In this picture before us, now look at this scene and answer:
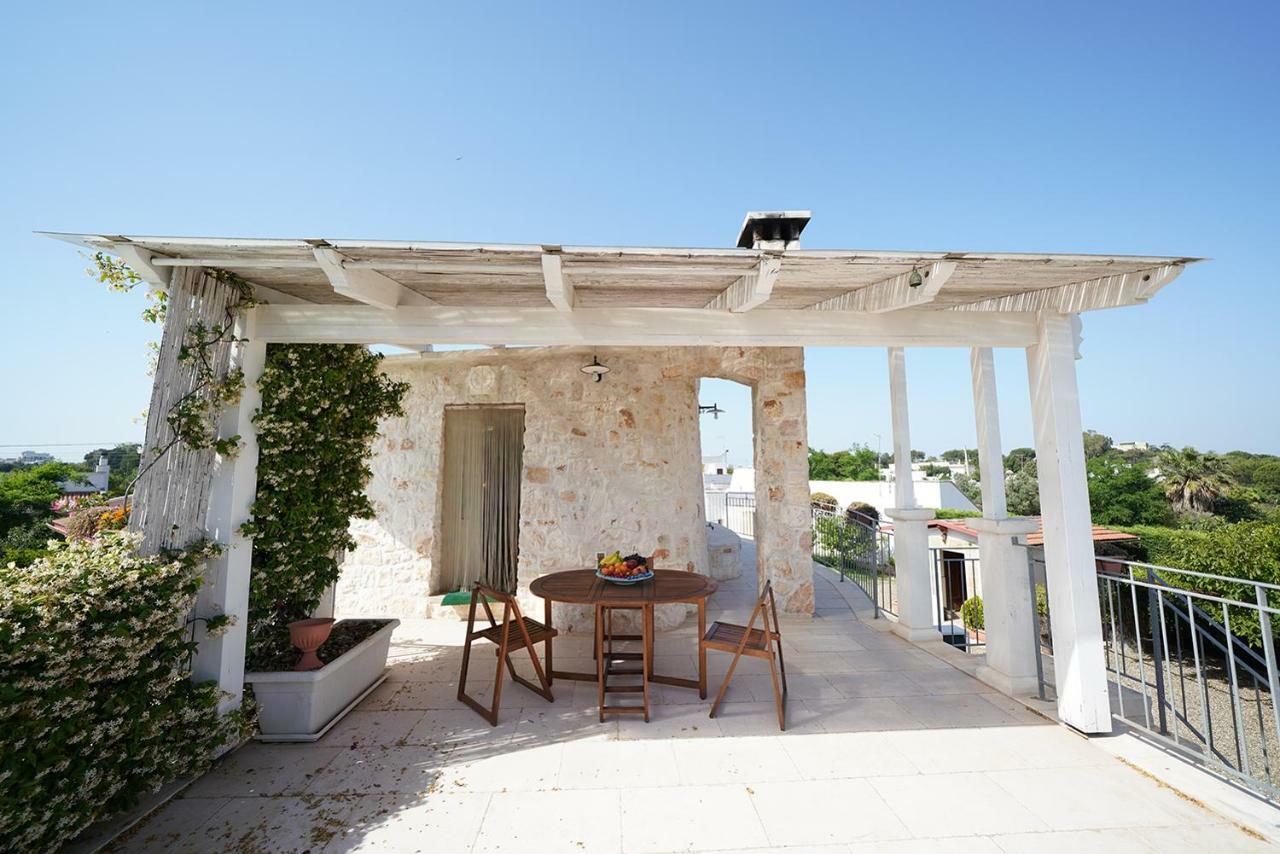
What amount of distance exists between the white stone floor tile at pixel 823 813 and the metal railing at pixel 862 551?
355cm

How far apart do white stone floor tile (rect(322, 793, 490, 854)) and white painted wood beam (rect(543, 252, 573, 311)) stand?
2.66 meters

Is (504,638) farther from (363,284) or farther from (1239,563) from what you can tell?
(1239,563)

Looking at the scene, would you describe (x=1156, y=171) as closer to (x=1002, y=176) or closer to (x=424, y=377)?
(x=1002, y=176)

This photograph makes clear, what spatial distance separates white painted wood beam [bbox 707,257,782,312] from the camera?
2573 mm

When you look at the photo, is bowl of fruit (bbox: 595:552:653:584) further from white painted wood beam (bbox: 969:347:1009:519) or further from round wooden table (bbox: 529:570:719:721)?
white painted wood beam (bbox: 969:347:1009:519)

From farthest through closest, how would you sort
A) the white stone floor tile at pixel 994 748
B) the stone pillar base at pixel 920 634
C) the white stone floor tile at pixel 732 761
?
1. the stone pillar base at pixel 920 634
2. the white stone floor tile at pixel 994 748
3. the white stone floor tile at pixel 732 761

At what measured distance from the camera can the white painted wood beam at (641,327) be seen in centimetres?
322

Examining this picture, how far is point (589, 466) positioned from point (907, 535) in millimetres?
3314

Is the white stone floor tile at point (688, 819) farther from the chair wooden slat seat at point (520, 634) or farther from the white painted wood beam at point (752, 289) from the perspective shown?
the white painted wood beam at point (752, 289)

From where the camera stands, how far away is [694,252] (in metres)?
2.48

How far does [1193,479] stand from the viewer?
20.0 metres

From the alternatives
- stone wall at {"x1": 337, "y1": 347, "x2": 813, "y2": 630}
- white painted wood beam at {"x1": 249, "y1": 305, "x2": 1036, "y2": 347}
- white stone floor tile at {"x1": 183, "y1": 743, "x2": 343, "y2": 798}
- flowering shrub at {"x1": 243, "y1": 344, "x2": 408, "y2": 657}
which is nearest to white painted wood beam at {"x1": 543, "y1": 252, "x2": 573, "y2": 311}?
white painted wood beam at {"x1": 249, "y1": 305, "x2": 1036, "y2": 347}

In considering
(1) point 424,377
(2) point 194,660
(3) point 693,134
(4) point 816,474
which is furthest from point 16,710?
(4) point 816,474

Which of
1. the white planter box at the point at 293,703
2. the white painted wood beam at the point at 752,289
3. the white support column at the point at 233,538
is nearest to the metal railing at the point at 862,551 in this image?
the white painted wood beam at the point at 752,289
